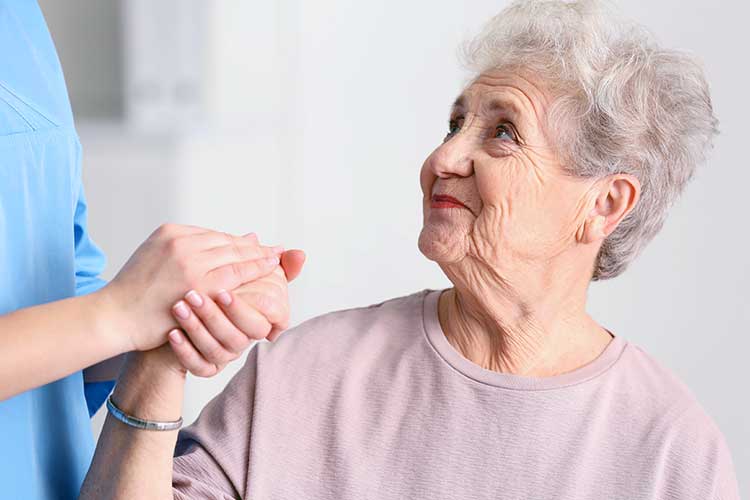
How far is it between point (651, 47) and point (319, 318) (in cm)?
71

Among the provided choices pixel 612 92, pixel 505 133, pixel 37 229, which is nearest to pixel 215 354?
pixel 37 229

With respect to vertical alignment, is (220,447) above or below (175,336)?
below

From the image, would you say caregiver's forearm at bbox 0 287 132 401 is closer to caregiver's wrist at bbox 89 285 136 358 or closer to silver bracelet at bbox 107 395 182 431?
caregiver's wrist at bbox 89 285 136 358

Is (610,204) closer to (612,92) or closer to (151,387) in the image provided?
(612,92)

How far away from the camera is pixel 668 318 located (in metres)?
2.58

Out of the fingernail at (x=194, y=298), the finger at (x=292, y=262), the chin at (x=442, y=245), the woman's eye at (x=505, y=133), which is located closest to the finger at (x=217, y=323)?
the fingernail at (x=194, y=298)

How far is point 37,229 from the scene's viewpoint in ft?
3.84

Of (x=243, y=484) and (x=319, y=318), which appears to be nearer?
(x=243, y=484)

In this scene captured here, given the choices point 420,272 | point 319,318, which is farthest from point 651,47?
point 420,272

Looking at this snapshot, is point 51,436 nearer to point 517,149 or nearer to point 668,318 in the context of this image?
point 517,149

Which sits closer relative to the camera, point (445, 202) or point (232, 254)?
point (232, 254)

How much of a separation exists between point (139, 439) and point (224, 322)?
0.22 m

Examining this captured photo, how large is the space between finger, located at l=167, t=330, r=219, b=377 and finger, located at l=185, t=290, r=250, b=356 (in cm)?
3

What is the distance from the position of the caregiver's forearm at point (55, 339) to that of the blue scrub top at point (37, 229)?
0.43 ft
